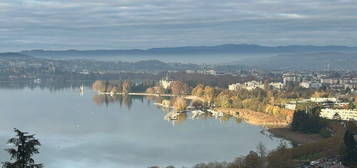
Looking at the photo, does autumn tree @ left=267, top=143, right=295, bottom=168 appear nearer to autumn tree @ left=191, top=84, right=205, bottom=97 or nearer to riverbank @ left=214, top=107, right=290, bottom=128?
riverbank @ left=214, top=107, right=290, bottom=128

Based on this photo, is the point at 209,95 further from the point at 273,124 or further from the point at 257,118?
the point at 273,124

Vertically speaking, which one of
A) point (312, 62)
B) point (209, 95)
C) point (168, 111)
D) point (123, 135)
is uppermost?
point (312, 62)

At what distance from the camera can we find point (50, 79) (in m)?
43.7

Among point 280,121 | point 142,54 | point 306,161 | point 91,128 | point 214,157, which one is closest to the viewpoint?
point 306,161

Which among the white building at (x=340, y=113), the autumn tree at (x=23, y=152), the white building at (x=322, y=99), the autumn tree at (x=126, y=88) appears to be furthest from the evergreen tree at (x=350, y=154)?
the autumn tree at (x=126, y=88)

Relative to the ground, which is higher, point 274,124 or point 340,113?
point 340,113

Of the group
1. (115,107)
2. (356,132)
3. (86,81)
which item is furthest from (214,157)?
(86,81)

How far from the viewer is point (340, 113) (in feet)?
57.8

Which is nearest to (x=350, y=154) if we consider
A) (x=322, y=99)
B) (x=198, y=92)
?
(x=322, y=99)

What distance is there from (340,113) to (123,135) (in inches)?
255

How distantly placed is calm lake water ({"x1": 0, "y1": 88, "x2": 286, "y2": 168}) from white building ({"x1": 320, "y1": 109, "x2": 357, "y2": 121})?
2382 millimetres

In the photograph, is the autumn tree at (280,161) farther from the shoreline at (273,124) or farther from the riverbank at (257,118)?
the riverbank at (257,118)

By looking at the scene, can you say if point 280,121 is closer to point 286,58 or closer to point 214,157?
point 214,157

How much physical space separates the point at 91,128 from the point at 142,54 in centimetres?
7305
